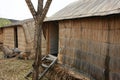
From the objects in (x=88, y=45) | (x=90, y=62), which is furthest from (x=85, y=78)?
(x=88, y=45)

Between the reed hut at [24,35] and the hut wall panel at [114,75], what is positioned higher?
the reed hut at [24,35]

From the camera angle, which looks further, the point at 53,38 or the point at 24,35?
the point at 24,35

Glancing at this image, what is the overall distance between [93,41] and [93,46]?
19cm

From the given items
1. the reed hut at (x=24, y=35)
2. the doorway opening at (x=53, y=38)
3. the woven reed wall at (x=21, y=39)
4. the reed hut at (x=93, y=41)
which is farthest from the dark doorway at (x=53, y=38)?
the woven reed wall at (x=21, y=39)

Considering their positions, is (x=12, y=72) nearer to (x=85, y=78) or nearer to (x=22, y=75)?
(x=22, y=75)

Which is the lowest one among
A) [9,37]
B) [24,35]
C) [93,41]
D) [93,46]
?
[93,46]

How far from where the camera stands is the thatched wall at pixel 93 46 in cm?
637

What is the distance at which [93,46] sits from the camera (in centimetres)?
760

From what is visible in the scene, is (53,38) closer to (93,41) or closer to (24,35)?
(93,41)

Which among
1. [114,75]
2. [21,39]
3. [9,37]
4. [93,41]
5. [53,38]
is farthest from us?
[9,37]

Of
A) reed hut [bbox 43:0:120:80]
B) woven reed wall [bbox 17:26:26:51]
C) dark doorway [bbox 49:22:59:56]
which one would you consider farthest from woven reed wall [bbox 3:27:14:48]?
reed hut [bbox 43:0:120:80]

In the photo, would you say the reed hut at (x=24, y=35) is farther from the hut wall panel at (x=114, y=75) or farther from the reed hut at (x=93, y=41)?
the hut wall panel at (x=114, y=75)

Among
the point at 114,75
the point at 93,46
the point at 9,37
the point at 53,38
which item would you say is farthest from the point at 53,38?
the point at 9,37

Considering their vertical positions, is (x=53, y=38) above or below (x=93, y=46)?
above
